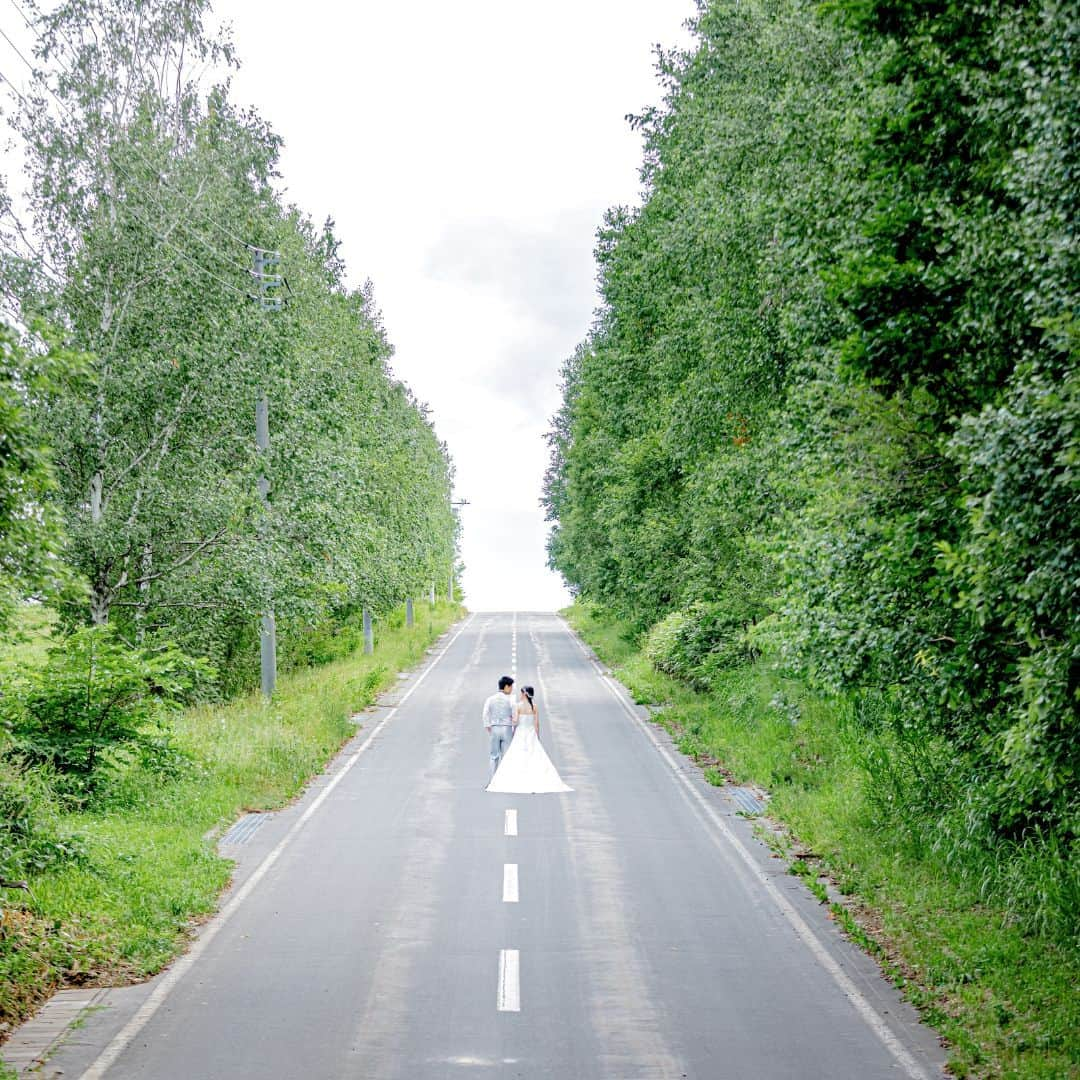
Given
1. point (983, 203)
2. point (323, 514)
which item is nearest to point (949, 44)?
point (983, 203)

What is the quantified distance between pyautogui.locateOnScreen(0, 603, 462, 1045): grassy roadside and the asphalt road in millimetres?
433

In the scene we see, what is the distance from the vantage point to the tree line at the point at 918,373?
23.1 feet

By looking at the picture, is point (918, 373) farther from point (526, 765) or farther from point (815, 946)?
point (526, 765)

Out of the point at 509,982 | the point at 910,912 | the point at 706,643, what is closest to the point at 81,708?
the point at 509,982

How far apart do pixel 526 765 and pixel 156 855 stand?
737 centimetres

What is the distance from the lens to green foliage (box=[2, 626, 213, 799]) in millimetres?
15992

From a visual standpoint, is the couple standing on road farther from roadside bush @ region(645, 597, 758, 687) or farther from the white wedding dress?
roadside bush @ region(645, 597, 758, 687)

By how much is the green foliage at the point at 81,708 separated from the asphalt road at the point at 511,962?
2.55 m

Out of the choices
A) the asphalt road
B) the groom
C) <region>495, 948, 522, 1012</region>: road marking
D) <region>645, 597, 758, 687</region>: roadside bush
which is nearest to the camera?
the asphalt road

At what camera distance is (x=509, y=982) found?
9922 mm

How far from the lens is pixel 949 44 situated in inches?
377

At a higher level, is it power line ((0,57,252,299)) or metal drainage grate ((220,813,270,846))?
power line ((0,57,252,299))

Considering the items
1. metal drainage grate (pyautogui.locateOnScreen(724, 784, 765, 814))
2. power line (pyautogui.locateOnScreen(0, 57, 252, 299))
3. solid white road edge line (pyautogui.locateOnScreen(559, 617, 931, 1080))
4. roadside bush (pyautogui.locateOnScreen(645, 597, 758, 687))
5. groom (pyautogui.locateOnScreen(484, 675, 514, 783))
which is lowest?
solid white road edge line (pyautogui.locateOnScreen(559, 617, 931, 1080))

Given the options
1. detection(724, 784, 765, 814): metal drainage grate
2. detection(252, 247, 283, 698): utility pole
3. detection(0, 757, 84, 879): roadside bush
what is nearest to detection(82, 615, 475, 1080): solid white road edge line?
detection(0, 757, 84, 879): roadside bush
